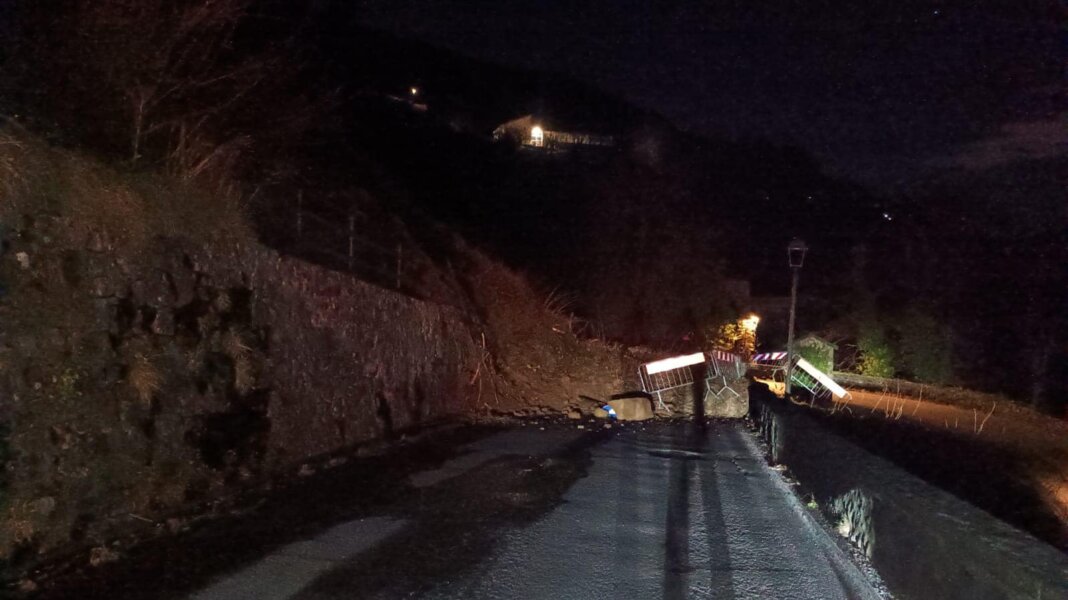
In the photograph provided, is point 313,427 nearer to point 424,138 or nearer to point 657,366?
point 657,366

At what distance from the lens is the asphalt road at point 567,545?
6.60m

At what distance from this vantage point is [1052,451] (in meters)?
25.0

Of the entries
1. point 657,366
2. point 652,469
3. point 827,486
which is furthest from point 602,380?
point 827,486

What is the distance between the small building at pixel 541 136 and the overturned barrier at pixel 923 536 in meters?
46.3

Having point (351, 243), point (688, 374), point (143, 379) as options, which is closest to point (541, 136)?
point (688, 374)

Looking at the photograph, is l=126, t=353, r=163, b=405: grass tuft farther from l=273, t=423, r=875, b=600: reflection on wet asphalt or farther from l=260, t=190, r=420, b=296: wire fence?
l=260, t=190, r=420, b=296: wire fence

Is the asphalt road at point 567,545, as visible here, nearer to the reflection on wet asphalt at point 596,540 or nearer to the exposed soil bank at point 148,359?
the reflection on wet asphalt at point 596,540

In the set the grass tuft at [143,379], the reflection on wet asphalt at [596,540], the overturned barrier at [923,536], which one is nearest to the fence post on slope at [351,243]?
the reflection on wet asphalt at [596,540]

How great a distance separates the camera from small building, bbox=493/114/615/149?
57.5 m

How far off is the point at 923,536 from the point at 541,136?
5742 cm

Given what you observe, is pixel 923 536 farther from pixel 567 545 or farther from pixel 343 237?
pixel 343 237

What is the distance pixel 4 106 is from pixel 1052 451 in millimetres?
27018

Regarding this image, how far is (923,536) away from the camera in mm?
5938

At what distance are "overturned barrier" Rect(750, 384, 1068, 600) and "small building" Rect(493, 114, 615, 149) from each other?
46277mm
